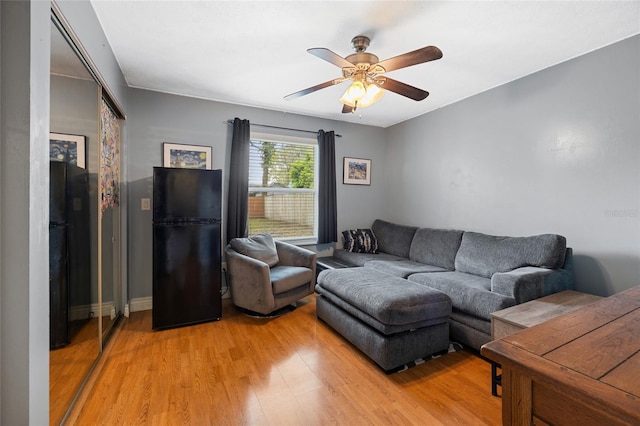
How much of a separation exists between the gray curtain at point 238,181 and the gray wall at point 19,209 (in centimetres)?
247

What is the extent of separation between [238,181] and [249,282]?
131 centimetres

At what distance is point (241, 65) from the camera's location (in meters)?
2.67

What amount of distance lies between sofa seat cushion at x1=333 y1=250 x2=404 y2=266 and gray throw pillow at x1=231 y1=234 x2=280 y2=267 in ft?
3.20

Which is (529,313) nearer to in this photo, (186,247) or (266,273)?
(266,273)

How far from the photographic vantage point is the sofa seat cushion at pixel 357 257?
3.74 metres

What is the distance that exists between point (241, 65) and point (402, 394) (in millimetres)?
2971

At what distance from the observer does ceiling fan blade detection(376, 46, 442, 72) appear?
1.79m

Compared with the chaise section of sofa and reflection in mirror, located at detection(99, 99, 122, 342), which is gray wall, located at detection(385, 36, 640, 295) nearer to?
the chaise section of sofa

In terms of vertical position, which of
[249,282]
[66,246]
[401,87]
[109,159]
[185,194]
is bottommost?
[249,282]

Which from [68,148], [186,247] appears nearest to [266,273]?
[186,247]

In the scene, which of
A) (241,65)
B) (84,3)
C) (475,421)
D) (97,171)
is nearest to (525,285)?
(475,421)

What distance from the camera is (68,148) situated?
1560mm

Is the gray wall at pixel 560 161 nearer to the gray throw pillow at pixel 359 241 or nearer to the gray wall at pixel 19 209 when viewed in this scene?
the gray throw pillow at pixel 359 241

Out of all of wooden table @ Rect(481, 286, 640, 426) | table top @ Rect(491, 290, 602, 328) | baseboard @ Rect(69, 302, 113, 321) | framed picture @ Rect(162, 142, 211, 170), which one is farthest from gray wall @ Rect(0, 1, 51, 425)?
table top @ Rect(491, 290, 602, 328)
